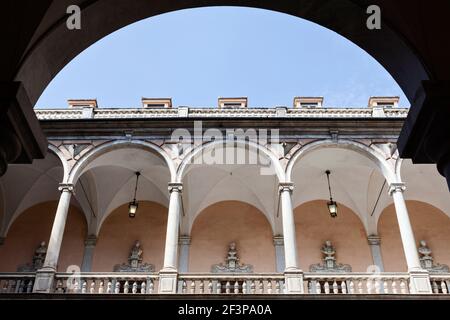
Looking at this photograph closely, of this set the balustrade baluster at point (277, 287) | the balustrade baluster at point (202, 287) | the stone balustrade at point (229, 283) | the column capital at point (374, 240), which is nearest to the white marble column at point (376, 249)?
the column capital at point (374, 240)

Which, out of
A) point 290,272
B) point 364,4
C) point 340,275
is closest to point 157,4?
point 364,4

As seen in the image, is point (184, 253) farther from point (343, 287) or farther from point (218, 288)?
point (343, 287)

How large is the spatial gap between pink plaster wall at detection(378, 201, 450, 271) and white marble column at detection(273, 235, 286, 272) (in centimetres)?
303

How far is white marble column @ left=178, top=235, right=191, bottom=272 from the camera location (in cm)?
1362

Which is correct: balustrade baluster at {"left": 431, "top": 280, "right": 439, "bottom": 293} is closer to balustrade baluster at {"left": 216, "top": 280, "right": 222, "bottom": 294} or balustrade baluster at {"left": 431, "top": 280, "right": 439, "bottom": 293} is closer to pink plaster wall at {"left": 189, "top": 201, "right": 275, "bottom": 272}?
pink plaster wall at {"left": 189, "top": 201, "right": 275, "bottom": 272}

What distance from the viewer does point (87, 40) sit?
452cm

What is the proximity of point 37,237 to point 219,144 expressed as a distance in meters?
6.83

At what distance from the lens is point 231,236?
14.5 m

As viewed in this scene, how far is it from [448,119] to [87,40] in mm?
3325

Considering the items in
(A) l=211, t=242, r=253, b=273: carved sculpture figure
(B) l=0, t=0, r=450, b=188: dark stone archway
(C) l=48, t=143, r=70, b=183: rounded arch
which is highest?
(C) l=48, t=143, r=70, b=183: rounded arch

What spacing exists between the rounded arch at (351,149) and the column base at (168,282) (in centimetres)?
373

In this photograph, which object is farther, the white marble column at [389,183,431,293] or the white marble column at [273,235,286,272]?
the white marble column at [273,235,286,272]

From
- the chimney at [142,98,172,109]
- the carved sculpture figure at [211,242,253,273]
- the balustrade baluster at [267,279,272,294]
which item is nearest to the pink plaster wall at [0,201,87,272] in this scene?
the carved sculpture figure at [211,242,253,273]

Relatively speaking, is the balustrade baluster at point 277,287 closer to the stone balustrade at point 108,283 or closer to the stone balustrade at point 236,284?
the stone balustrade at point 236,284
